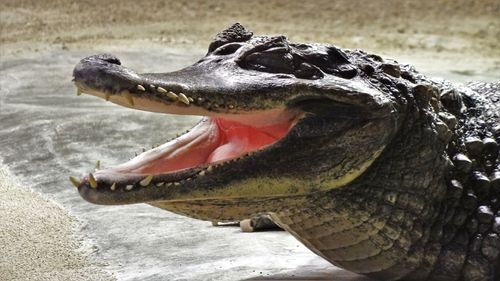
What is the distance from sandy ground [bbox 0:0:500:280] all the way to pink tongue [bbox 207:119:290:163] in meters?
5.28

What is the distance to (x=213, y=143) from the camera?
287 centimetres

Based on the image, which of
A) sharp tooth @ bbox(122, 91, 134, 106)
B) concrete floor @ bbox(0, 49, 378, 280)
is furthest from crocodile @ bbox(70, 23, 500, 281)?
concrete floor @ bbox(0, 49, 378, 280)

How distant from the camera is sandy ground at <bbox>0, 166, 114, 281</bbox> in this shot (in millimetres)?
3215

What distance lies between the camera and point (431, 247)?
2895 mm

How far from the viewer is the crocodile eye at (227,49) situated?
288cm

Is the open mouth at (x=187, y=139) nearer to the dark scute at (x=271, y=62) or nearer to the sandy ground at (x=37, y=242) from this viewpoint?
the dark scute at (x=271, y=62)

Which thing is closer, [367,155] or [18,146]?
[367,155]

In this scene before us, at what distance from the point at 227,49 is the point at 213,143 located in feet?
1.04

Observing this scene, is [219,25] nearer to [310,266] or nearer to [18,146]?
[18,146]

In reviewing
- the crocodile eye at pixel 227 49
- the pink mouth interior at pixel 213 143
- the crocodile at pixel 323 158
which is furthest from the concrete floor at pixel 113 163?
the crocodile eye at pixel 227 49

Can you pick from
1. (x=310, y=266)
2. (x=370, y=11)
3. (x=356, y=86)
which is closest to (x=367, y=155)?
(x=356, y=86)

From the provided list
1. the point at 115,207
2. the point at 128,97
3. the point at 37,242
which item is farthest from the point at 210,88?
the point at 115,207

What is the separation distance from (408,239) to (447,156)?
0.33m

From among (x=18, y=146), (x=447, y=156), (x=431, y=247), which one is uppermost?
(x=447, y=156)
